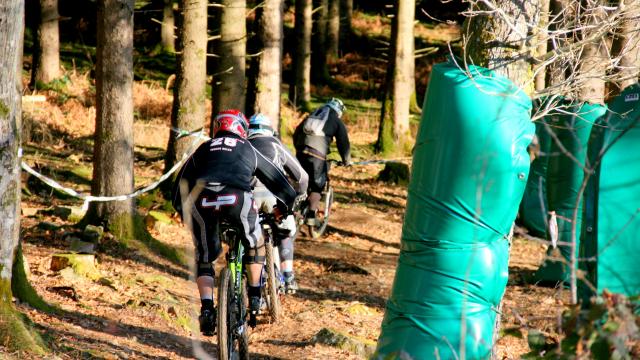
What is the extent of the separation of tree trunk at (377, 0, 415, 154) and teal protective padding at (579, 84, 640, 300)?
47.1ft

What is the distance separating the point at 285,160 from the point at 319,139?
4684 mm

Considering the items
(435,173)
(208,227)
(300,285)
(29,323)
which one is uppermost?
(435,173)

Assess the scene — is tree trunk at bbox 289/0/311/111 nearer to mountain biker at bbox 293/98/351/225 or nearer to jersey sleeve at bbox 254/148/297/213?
mountain biker at bbox 293/98/351/225

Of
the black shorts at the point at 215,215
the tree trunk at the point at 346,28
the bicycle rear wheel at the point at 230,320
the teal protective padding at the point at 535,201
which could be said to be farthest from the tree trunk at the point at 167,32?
the bicycle rear wheel at the point at 230,320

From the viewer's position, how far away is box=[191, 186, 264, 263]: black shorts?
720 centimetres

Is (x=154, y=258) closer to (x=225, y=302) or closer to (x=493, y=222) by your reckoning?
(x=225, y=302)

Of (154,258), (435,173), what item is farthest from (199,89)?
(435,173)

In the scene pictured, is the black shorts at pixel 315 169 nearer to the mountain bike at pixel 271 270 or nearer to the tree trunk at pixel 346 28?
the mountain bike at pixel 271 270

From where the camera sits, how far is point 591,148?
20.9ft

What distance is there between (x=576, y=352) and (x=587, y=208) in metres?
2.65

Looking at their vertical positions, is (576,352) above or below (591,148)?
below

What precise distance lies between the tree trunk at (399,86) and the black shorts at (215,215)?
13752 mm

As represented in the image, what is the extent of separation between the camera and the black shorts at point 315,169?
43.7ft

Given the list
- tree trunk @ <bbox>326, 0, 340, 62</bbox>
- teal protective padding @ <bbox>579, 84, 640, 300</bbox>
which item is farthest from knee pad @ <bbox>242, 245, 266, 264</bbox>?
tree trunk @ <bbox>326, 0, 340, 62</bbox>
